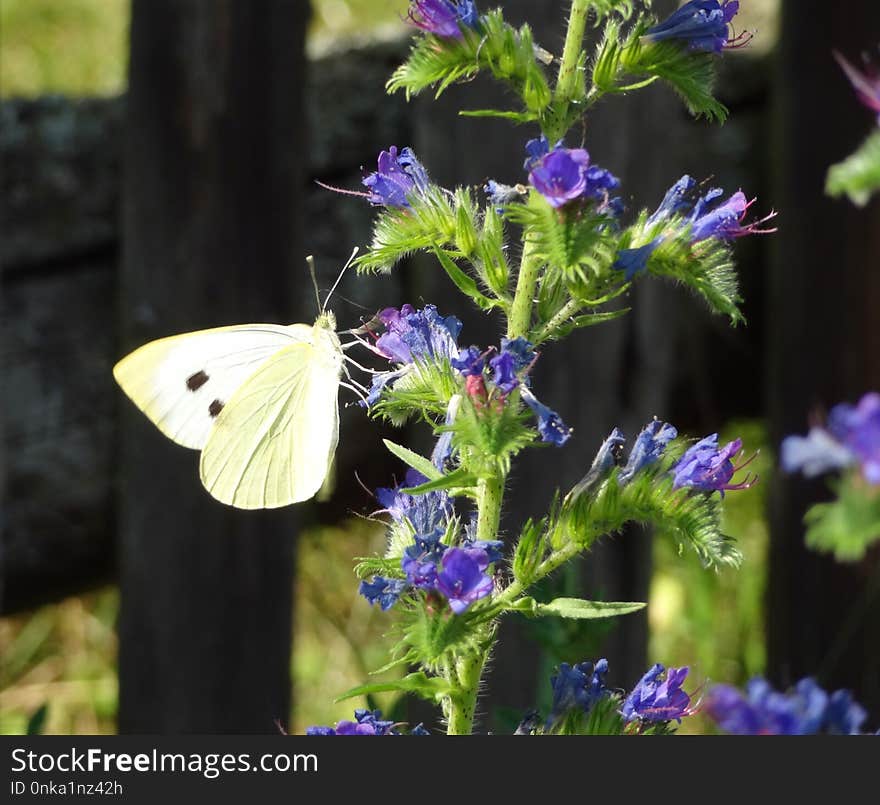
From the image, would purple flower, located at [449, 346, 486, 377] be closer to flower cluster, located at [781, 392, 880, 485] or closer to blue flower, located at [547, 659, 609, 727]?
blue flower, located at [547, 659, 609, 727]

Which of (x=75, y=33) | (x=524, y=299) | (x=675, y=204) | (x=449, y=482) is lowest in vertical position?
(x=449, y=482)

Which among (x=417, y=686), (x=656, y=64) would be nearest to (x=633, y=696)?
(x=417, y=686)

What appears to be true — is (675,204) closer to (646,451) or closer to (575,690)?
(646,451)

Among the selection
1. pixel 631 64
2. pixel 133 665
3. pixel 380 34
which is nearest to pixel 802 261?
pixel 380 34

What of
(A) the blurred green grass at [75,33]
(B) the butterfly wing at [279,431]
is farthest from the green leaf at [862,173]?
(A) the blurred green grass at [75,33]

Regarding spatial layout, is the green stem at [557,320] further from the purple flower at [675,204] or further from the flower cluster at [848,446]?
the flower cluster at [848,446]

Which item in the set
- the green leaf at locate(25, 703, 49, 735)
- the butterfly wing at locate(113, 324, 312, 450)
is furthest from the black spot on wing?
the green leaf at locate(25, 703, 49, 735)
